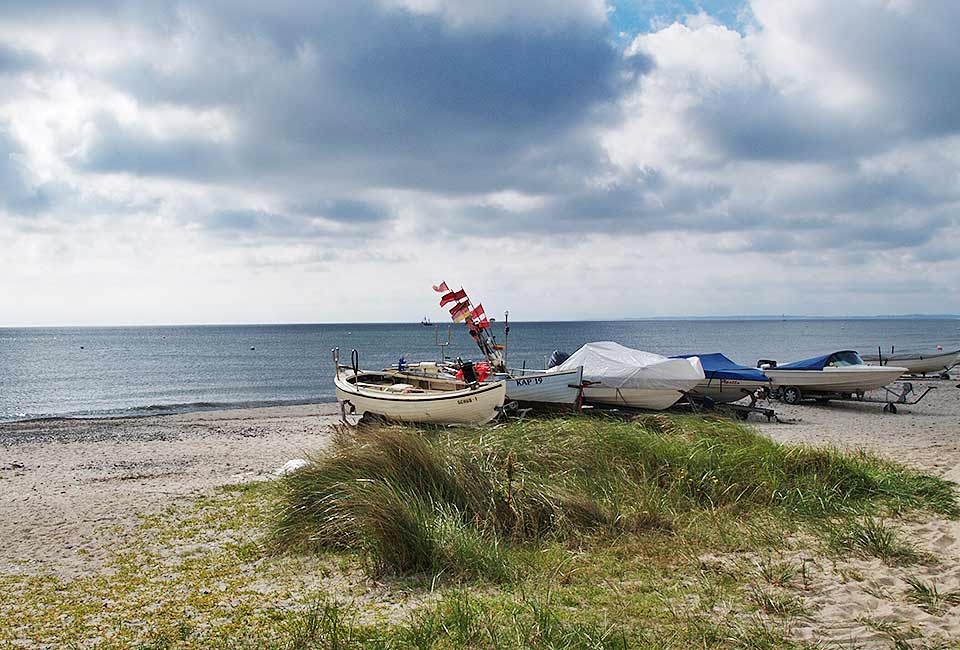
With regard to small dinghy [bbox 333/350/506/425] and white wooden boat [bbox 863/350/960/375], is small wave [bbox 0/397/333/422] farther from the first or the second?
white wooden boat [bbox 863/350/960/375]

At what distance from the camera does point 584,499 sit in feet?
26.1

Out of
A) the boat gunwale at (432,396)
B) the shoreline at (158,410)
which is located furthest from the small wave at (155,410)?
the boat gunwale at (432,396)

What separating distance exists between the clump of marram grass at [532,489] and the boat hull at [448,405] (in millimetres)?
5246

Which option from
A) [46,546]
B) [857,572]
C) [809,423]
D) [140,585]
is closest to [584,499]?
[857,572]

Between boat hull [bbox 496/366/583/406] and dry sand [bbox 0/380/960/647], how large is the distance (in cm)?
469

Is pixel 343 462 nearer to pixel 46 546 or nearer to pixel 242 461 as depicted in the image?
pixel 46 546

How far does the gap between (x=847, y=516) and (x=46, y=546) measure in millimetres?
9184

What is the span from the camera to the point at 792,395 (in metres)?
23.4

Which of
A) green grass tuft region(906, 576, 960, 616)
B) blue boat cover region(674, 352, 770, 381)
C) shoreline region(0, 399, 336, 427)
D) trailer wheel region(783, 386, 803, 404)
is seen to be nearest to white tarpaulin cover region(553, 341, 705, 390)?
blue boat cover region(674, 352, 770, 381)

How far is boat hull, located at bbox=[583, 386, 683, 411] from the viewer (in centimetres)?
1889

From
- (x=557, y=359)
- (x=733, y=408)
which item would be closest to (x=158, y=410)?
(x=557, y=359)

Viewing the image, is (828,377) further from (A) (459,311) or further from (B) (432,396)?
(B) (432,396)

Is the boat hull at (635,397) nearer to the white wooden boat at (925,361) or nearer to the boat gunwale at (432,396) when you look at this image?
the boat gunwale at (432,396)

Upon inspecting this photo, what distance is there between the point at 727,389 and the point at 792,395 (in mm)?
3775
